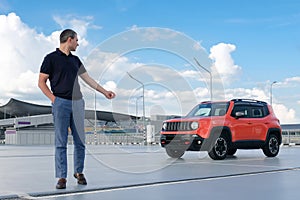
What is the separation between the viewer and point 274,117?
1420 centimetres

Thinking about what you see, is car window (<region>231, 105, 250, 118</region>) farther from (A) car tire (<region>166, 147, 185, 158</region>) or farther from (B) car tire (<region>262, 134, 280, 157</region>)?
(A) car tire (<region>166, 147, 185, 158</region>)

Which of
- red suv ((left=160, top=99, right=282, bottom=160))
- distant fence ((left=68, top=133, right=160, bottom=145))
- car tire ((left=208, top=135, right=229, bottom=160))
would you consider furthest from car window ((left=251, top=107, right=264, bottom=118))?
distant fence ((left=68, top=133, right=160, bottom=145))

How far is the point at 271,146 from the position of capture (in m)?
13.8

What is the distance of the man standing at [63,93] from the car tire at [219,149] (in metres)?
6.51

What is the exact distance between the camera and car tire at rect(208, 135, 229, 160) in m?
12.1

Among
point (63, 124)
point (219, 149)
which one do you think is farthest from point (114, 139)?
point (63, 124)

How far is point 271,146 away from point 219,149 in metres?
2.30

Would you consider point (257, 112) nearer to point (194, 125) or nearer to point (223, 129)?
point (223, 129)

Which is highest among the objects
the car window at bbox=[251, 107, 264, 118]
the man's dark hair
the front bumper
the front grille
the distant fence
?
the man's dark hair

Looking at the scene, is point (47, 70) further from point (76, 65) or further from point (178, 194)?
point (178, 194)

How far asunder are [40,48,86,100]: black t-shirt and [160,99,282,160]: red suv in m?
6.62

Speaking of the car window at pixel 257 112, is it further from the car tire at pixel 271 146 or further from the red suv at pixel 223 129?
the car tire at pixel 271 146

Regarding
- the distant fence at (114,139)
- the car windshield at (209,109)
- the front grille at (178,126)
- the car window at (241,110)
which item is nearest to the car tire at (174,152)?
the front grille at (178,126)

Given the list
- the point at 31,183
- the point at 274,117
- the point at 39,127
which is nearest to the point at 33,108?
the point at 39,127
